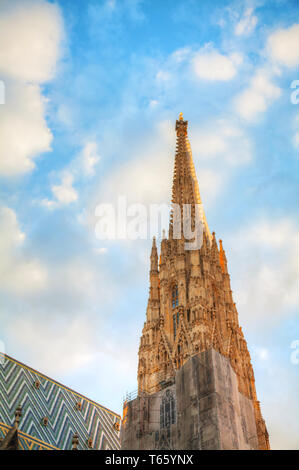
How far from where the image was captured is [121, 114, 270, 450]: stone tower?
34.5m

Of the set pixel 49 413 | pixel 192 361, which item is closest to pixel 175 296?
pixel 192 361

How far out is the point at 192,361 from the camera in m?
37.4

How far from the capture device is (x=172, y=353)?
4266 cm

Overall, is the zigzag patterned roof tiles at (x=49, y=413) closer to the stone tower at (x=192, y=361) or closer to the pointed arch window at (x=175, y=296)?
the stone tower at (x=192, y=361)

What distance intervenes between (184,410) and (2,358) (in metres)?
17.1

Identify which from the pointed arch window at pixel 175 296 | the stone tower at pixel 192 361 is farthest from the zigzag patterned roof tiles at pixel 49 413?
the pointed arch window at pixel 175 296

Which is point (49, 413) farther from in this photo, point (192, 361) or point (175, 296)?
point (175, 296)

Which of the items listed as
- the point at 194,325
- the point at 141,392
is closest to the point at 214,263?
the point at 194,325

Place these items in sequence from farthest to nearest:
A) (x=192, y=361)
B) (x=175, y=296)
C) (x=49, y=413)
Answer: (x=175, y=296), (x=49, y=413), (x=192, y=361)

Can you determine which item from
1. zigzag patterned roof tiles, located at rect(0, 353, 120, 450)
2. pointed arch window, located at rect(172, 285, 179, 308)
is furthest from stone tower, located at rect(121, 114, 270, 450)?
zigzag patterned roof tiles, located at rect(0, 353, 120, 450)

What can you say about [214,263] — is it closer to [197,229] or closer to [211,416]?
[197,229]

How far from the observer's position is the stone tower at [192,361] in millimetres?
34503
